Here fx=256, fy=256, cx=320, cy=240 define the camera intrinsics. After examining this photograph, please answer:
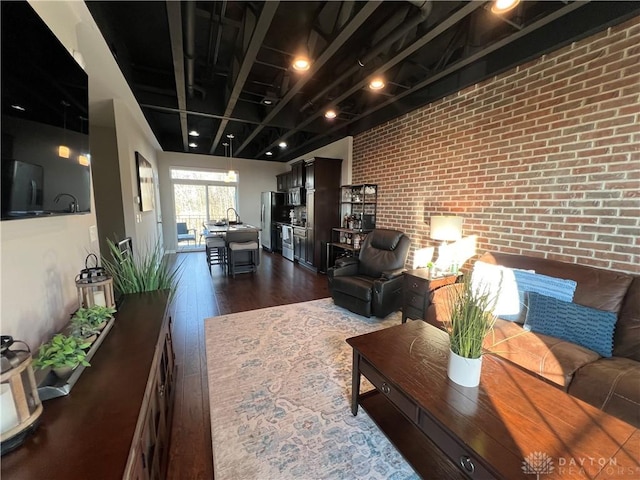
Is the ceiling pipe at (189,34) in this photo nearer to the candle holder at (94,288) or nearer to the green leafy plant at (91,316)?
the candle holder at (94,288)

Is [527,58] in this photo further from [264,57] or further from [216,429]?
[216,429]

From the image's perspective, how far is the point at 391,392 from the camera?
4.55ft

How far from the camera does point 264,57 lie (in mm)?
2797

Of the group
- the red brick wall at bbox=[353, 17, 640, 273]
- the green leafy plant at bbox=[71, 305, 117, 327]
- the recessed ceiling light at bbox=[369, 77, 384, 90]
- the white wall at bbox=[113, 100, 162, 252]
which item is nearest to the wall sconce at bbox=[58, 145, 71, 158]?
the green leafy plant at bbox=[71, 305, 117, 327]

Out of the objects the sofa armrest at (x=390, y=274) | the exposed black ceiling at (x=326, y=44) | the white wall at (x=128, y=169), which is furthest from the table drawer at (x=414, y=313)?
the white wall at (x=128, y=169)

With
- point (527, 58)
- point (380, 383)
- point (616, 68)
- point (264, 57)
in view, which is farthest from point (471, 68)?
point (380, 383)

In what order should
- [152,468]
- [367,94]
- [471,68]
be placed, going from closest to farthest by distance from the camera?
[152,468] → [471,68] → [367,94]

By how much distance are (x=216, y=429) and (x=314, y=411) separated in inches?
24.8

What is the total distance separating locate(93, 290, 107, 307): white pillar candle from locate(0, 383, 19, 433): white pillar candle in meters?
0.87

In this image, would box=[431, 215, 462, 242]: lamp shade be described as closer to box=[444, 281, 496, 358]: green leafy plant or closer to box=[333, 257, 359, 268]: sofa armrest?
box=[333, 257, 359, 268]: sofa armrest

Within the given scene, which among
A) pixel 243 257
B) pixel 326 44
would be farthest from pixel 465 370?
pixel 243 257

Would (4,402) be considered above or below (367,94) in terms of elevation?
below

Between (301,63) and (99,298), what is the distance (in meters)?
2.43

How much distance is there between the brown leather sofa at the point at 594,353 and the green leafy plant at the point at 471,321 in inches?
20.4
